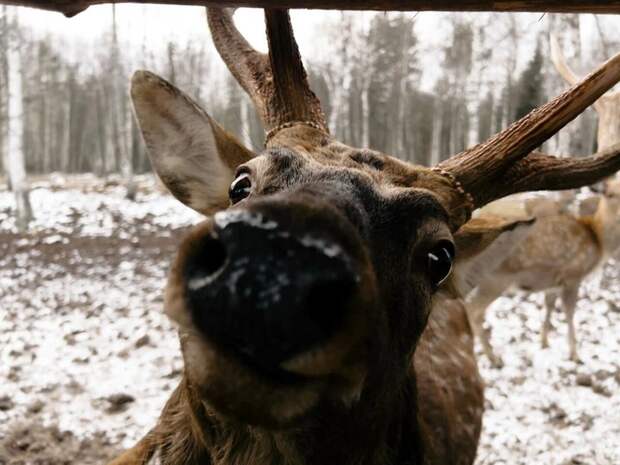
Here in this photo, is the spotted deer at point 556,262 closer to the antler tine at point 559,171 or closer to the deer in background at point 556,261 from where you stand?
the deer in background at point 556,261

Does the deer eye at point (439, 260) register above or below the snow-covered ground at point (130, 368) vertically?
above

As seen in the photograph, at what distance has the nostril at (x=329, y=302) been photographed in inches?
50.7

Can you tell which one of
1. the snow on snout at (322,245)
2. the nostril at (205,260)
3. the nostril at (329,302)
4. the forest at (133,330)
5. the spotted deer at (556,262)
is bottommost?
the forest at (133,330)

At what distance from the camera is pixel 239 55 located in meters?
3.11

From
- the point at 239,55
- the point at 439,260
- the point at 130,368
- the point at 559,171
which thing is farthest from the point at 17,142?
the point at 439,260

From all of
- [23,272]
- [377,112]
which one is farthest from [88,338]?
[377,112]

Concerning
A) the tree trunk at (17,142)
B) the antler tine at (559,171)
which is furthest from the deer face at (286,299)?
the tree trunk at (17,142)

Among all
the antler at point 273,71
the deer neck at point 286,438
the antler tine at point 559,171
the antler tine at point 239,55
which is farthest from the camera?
the antler tine at point 239,55

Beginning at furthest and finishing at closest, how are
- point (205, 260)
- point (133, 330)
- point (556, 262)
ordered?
point (556, 262) → point (133, 330) → point (205, 260)

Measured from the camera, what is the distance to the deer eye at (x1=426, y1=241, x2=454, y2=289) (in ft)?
7.08

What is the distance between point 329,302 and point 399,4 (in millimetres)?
763

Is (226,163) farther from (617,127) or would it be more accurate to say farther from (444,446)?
(617,127)

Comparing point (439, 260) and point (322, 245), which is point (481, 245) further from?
point (322, 245)

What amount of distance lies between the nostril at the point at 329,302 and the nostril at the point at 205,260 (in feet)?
0.72
